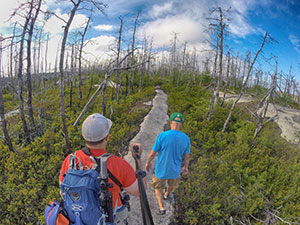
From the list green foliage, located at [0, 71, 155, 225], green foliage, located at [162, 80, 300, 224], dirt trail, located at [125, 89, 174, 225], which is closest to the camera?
dirt trail, located at [125, 89, 174, 225]

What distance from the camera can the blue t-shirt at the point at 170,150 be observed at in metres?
3.13

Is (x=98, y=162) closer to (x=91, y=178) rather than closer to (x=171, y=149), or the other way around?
(x=91, y=178)

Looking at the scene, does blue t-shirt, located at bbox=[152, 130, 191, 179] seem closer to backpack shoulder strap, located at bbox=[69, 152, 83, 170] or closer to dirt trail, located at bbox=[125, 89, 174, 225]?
dirt trail, located at bbox=[125, 89, 174, 225]

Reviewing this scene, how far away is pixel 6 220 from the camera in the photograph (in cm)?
416

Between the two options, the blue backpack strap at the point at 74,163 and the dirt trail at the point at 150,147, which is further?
the dirt trail at the point at 150,147

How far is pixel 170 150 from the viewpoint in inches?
125

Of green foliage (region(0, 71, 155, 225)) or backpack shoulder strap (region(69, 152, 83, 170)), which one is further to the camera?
green foliage (region(0, 71, 155, 225))

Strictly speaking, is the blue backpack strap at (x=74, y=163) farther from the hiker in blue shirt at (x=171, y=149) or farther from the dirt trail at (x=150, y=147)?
the hiker in blue shirt at (x=171, y=149)

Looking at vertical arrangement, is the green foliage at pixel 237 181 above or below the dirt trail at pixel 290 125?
below

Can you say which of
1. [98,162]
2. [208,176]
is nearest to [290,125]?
[208,176]

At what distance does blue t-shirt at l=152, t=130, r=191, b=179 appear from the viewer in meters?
3.13

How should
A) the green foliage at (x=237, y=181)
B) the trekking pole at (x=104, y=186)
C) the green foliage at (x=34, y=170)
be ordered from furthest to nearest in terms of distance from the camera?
the green foliage at (x=34, y=170)
the green foliage at (x=237, y=181)
the trekking pole at (x=104, y=186)

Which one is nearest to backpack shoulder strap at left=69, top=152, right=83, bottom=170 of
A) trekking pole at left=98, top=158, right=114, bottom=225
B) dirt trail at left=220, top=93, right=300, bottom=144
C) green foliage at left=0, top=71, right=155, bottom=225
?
trekking pole at left=98, top=158, right=114, bottom=225

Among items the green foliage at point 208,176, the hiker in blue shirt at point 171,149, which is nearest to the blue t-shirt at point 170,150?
the hiker in blue shirt at point 171,149
